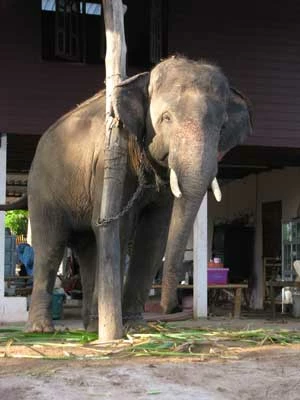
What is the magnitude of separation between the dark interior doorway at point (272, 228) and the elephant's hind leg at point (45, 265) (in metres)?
9.65

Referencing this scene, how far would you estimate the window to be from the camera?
11906 millimetres

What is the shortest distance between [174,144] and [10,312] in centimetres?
697

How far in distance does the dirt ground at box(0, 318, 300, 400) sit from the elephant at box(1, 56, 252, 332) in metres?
0.74

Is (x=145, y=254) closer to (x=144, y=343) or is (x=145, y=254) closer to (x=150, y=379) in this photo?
(x=144, y=343)

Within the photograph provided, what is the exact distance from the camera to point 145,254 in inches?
291

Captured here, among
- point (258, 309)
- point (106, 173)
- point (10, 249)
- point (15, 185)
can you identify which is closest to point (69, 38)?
point (10, 249)

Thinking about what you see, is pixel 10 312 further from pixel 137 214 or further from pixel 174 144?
pixel 174 144

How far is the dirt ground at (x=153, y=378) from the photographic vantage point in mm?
4410

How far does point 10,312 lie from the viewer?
11922mm

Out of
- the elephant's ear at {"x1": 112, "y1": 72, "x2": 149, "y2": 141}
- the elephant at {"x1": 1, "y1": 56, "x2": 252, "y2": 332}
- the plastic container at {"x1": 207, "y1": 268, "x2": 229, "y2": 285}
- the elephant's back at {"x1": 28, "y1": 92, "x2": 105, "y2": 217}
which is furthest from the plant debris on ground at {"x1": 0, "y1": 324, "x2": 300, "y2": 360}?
the plastic container at {"x1": 207, "y1": 268, "x2": 229, "y2": 285}

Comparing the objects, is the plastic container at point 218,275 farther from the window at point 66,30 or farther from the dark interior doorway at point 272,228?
the window at point 66,30

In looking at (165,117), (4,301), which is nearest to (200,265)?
(4,301)

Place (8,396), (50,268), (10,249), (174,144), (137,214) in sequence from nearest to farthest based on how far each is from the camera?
1. (8,396)
2. (174,144)
3. (137,214)
4. (50,268)
5. (10,249)

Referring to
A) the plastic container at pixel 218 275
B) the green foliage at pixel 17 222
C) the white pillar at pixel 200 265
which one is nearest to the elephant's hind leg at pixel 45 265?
the white pillar at pixel 200 265
